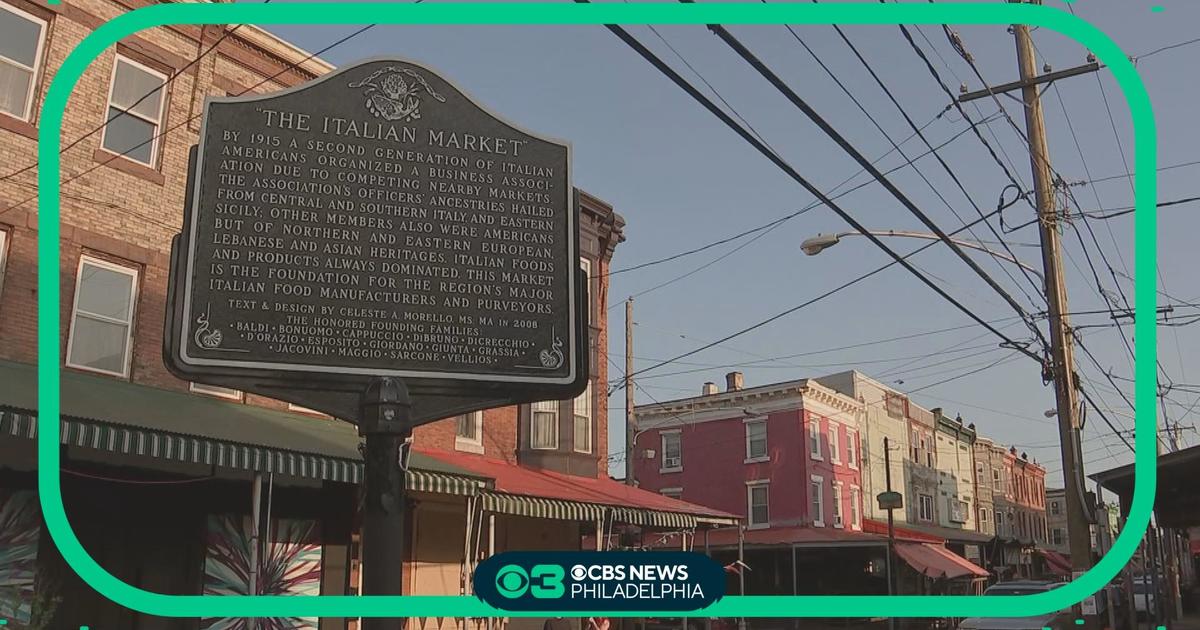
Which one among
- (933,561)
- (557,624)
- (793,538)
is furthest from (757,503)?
(557,624)

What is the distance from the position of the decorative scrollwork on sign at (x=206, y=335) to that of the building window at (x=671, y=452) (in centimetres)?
3779

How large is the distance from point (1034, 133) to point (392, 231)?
485 inches

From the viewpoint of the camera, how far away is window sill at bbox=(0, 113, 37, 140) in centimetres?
1297

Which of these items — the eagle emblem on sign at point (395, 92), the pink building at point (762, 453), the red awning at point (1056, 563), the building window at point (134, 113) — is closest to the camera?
the eagle emblem on sign at point (395, 92)

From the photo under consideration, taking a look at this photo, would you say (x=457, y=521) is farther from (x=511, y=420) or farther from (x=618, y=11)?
(x=618, y=11)

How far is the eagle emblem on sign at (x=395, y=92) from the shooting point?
6969 millimetres

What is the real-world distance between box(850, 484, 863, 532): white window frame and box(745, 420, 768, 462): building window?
5.41 meters

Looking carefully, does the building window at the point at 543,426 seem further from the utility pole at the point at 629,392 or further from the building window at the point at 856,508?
the building window at the point at 856,508

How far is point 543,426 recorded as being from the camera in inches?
800

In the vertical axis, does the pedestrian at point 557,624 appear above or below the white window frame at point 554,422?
below

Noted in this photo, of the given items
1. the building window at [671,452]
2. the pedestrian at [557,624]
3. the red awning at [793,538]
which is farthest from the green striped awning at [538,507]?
the building window at [671,452]

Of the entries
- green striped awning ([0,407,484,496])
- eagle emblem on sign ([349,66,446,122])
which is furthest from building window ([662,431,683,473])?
eagle emblem on sign ([349,66,446,122])

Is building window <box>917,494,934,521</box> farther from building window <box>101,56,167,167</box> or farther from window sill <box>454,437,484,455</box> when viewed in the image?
building window <box>101,56,167,167</box>

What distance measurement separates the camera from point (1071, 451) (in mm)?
13812
